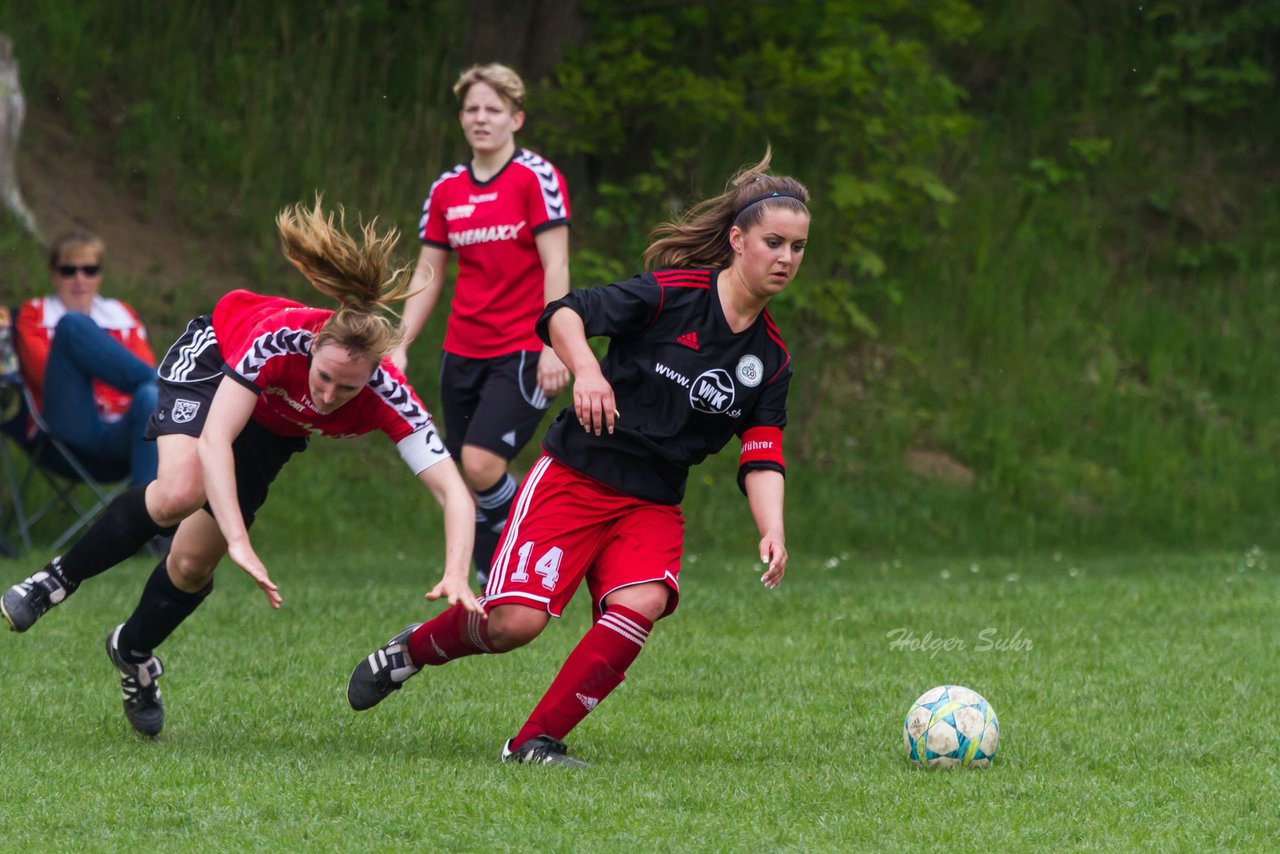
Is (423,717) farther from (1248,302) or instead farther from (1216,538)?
(1248,302)

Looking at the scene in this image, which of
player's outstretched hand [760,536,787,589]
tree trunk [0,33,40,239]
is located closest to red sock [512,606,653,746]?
player's outstretched hand [760,536,787,589]

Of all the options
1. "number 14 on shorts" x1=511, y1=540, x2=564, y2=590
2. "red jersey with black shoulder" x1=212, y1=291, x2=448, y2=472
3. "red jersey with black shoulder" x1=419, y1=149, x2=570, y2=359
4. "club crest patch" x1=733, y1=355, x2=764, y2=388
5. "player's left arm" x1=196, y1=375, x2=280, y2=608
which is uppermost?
"red jersey with black shoulder" x1=419, y1=149, x2=570, y2=359

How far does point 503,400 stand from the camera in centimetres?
768

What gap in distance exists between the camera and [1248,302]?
15008mm

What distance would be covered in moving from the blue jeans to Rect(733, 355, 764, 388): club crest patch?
16.3 feet

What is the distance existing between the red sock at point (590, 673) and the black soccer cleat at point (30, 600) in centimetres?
151

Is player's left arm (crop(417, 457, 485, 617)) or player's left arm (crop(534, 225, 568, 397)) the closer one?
player's left arm (crop(417, 457, 485, 617))

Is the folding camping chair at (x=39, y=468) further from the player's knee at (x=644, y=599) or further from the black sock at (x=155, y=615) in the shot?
the player's knee at (x=644, y=599)

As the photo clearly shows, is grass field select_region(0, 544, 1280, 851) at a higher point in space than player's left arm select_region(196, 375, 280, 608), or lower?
lower

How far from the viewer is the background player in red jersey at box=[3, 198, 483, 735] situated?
477 cm

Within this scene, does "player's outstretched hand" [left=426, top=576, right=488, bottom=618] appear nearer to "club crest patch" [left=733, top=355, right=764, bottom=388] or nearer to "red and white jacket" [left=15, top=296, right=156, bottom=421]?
"club crest patch" [left=733, top=355, right=764, bottom=388]

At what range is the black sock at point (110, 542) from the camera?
5.26m

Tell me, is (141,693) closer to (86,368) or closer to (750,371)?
(750,371)

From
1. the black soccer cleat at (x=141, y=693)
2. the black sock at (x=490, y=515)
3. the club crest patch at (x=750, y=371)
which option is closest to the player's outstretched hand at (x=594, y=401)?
the club crest patch at (x=750, y=371)
